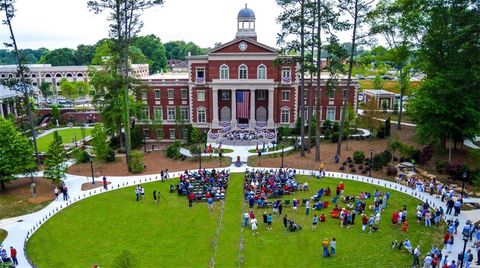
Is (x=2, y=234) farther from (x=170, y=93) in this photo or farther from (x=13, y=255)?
(x=170, y=93)

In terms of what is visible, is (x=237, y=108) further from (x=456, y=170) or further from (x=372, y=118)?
(x=456, y=170)

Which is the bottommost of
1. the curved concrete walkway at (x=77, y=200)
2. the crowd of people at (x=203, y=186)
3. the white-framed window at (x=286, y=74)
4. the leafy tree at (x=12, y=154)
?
the curved concrete walkway at (x=77, y=200)

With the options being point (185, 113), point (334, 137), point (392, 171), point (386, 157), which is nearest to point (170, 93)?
point (185, 113)

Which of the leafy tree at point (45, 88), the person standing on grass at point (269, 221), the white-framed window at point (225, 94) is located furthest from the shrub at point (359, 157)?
the leafy tree at point (45, 88)

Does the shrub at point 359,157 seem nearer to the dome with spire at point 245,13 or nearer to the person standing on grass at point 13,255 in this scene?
the dome with spire at point 245,13

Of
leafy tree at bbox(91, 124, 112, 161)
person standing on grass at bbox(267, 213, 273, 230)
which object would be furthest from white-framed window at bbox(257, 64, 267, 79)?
person standing on grass at bbox(267, 213, 273, 230)

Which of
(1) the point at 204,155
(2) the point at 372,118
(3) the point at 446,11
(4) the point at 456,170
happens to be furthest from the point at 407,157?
(1) the point at 204,155
